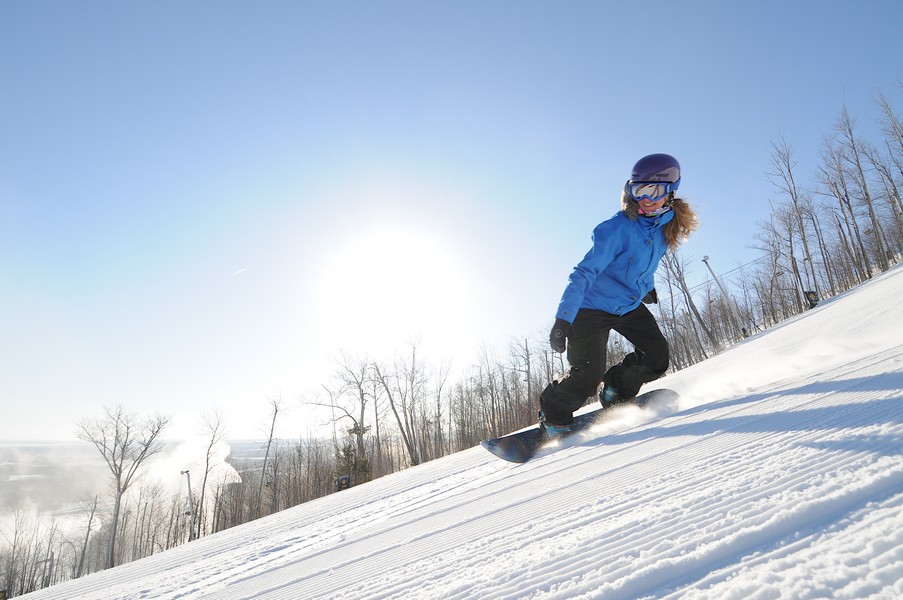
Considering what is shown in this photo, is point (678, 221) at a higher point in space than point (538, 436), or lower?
higher

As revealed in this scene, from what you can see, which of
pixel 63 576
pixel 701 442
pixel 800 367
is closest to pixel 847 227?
pixel 800 367

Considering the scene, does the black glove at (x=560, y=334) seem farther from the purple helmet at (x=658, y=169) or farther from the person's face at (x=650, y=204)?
the purple helmet at (x=658, y=169)

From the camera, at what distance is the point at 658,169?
2318 mm

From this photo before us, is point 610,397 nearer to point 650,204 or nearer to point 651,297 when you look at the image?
point 651,297

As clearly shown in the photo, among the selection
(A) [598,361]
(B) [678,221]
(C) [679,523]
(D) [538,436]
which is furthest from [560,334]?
Result: (C) [679,523]

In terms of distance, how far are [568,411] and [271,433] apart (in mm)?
32589

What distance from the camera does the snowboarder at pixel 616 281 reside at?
7.54 ft

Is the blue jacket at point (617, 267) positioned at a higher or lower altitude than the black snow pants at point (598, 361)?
higher

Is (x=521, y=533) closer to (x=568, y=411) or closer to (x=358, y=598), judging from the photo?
(x=358, y=598)

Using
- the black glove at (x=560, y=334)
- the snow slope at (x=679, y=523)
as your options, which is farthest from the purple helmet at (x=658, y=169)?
the snow slope at (x=679, y=523)

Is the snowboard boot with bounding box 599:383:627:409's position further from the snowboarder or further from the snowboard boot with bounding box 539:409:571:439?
the snowboard boot with bounding box 539:409:571:439

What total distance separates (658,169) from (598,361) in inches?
48.7

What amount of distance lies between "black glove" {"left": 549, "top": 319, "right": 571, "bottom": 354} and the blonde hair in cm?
86

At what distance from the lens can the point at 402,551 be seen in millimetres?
1005
